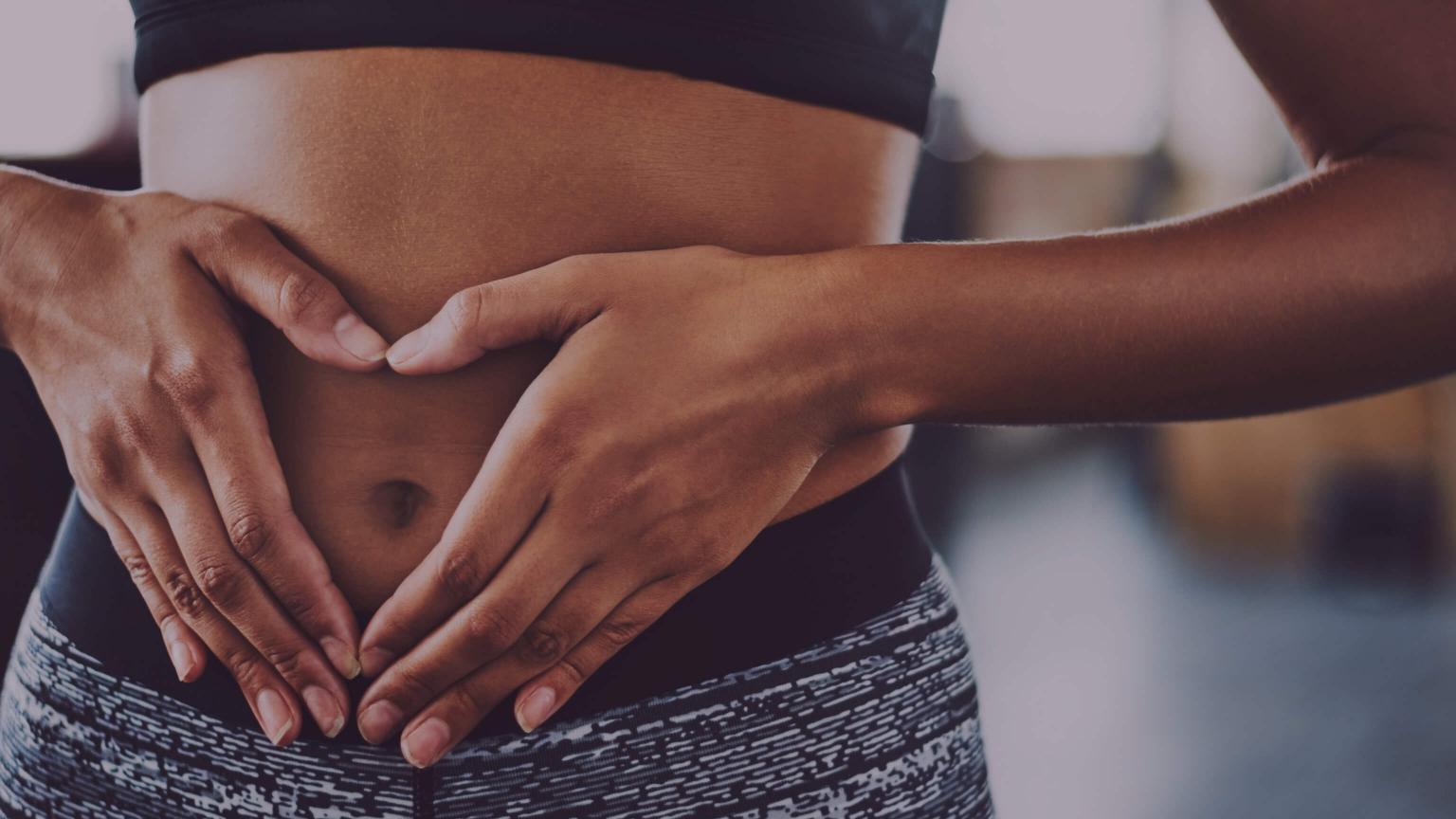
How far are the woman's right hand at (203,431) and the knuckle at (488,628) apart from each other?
80mm

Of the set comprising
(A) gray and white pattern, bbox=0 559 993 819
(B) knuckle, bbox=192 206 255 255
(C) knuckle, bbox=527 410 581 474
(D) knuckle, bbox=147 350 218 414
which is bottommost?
(A) gray and white pattern, bbox=0 559 993 819

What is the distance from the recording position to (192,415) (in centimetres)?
49

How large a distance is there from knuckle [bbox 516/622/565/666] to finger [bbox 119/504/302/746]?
0.11m

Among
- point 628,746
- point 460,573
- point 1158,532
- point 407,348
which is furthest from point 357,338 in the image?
point 1158,532

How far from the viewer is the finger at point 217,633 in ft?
1.59

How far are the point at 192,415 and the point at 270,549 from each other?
2.9 inches

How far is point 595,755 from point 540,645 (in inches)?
2.5

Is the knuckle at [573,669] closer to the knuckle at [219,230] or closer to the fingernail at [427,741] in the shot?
the fingernail at [427,741]

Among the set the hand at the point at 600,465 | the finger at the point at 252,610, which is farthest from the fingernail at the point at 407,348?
the finger at the point at 252,610

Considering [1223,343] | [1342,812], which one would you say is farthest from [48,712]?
[1342,812]

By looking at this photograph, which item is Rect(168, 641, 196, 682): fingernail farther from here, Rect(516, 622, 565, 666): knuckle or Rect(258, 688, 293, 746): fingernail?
Rect(516, 622, 565, 666): knuckle

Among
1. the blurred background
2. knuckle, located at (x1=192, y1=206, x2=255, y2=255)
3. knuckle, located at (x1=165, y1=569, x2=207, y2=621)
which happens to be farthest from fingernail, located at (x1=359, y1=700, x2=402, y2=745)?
the blurred background

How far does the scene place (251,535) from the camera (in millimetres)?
479

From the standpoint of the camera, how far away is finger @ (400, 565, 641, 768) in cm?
46
